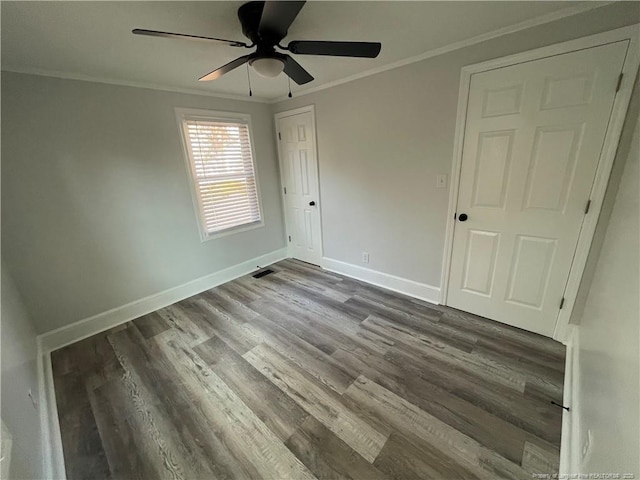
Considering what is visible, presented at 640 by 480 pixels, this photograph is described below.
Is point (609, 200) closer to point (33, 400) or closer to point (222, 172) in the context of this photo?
point (222, 172)

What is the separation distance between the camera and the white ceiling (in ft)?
4.43

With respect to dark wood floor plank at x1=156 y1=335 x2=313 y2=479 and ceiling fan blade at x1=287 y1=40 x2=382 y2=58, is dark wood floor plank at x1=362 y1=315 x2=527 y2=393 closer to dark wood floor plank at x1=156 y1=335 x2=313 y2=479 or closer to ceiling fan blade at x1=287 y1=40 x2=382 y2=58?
dark wood floor plank at x1=156 y1=335 x2=313 y2=479

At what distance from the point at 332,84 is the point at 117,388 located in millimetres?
3360

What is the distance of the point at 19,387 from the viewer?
4.10ft

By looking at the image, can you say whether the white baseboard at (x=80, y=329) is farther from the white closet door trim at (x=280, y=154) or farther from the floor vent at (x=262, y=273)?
the white closet door trim at (x=280, y=154)

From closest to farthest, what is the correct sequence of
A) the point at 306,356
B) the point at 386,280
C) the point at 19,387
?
the point at 19,387 → the point at 306,356 → the point at 386,280

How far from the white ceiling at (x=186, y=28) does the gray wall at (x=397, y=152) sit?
15 cm

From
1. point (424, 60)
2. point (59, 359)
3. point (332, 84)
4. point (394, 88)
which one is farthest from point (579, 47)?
point (59, 359)

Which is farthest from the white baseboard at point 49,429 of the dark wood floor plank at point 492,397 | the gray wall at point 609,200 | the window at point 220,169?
the gray wall at point 609,200

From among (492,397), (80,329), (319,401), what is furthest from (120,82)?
(492,397)

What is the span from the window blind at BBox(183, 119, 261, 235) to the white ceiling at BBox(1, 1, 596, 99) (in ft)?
2.56

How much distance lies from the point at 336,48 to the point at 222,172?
220cm

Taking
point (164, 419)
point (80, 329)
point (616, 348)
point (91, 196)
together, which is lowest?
point (164, 419)

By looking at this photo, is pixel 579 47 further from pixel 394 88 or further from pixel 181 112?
pixel 181 112
